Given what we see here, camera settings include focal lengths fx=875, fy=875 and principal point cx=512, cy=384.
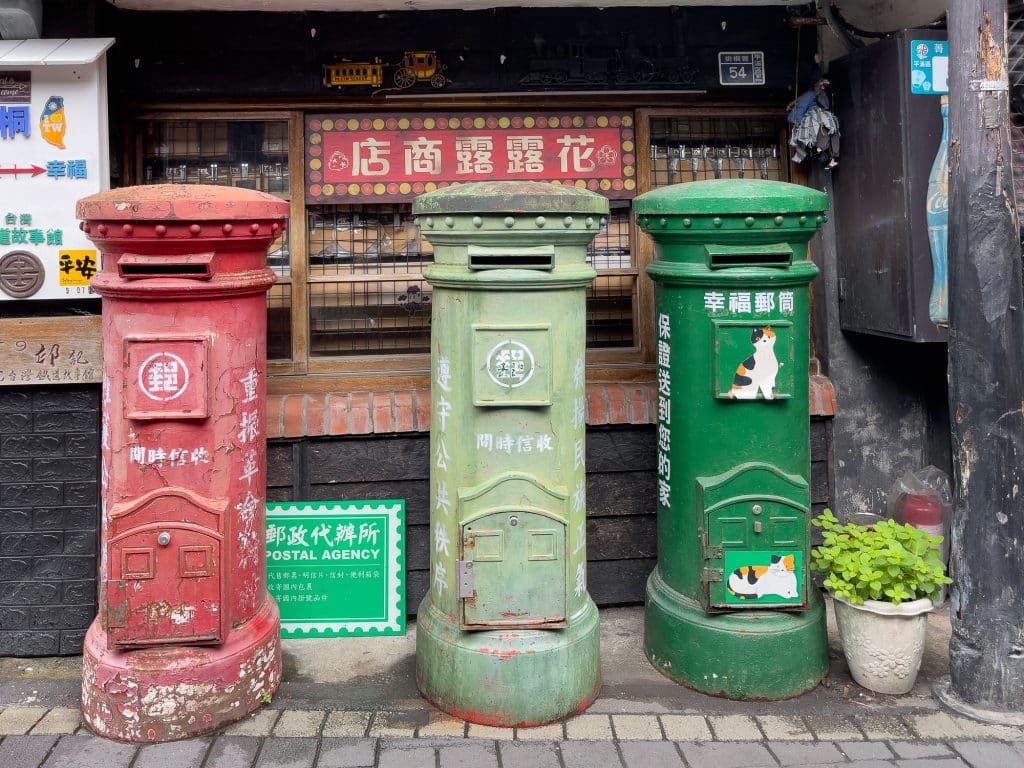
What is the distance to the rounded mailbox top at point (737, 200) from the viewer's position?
414 cm

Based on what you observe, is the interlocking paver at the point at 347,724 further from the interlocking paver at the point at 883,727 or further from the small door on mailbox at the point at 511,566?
the interlocking paver at the point at 883,727

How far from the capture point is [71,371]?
15.6ft

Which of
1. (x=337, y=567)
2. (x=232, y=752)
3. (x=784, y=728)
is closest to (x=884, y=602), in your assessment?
(x=784, y=728)

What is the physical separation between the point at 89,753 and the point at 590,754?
2205mm

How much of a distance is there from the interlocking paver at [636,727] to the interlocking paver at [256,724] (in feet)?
5.24

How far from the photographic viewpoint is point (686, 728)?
4051 millimetres

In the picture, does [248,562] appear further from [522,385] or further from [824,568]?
[824,568]

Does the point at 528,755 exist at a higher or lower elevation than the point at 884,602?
lower

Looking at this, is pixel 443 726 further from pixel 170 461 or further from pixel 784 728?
pixel 170 461

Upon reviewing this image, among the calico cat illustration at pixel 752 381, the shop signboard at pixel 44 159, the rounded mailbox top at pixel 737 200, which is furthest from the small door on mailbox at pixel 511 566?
the shop signboard at pixel 44 159

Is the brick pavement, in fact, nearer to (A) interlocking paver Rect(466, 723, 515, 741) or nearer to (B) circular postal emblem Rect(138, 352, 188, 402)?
(A) interlocking paver Rect(466, 723, 515, 741)

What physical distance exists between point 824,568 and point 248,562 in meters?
2.87

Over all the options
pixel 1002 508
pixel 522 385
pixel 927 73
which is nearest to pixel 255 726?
pixel 522 385

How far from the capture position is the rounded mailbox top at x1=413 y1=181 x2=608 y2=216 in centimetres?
384
